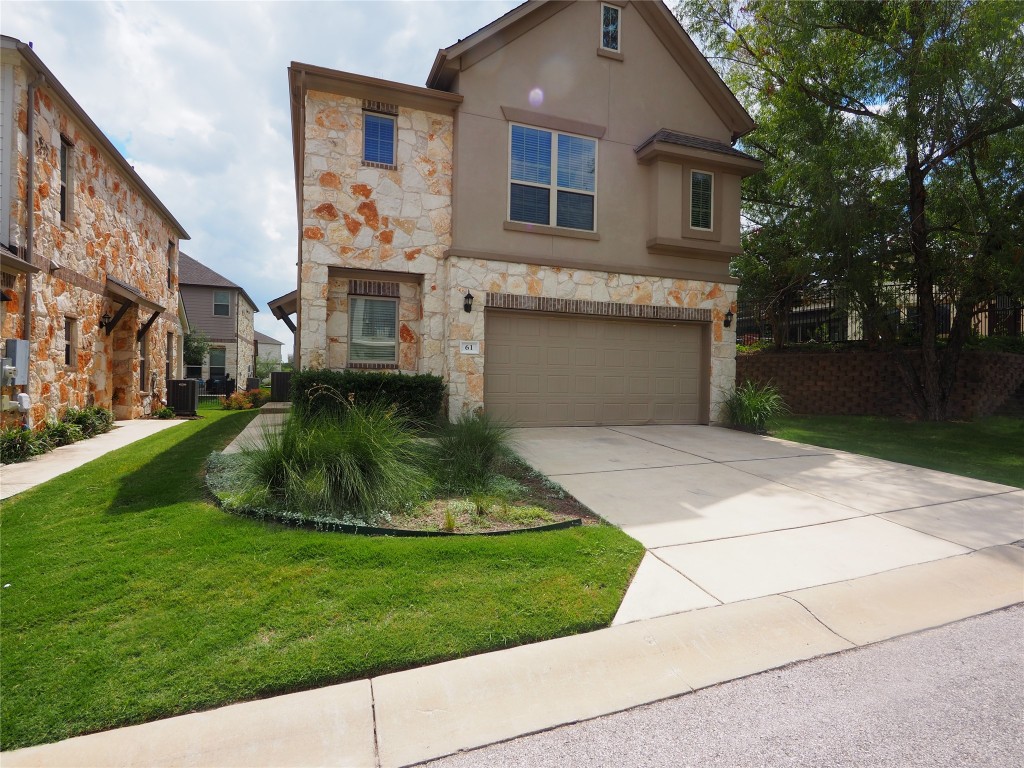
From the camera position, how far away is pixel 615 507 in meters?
5.36

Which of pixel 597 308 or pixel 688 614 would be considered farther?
pixel 597 308

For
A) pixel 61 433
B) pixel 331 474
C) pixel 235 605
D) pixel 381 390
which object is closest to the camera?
pixel 235 605

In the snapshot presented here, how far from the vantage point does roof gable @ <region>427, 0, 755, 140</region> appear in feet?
31.2

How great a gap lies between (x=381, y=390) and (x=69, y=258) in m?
6.46

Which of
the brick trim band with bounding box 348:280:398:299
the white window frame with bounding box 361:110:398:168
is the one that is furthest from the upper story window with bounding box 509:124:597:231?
the brick trim band with bounding box 348:280:398:299

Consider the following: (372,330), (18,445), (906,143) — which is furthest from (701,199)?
(18,445)

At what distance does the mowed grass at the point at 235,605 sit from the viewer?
2.58m

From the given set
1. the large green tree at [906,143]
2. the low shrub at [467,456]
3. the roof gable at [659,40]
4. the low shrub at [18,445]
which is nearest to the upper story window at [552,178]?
the roof gable at [659,40]

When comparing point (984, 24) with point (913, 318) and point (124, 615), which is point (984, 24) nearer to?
point (913, 318)

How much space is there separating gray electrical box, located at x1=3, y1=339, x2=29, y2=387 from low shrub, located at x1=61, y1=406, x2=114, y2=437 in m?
1.92

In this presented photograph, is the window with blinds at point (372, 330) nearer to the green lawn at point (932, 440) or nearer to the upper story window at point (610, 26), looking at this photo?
the upper story window at point (610, 26)

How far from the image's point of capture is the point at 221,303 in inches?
1073

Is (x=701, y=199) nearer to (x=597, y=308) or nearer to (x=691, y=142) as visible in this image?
(x=691, y=142)

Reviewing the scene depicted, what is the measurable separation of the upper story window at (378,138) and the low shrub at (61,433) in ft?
22.4
